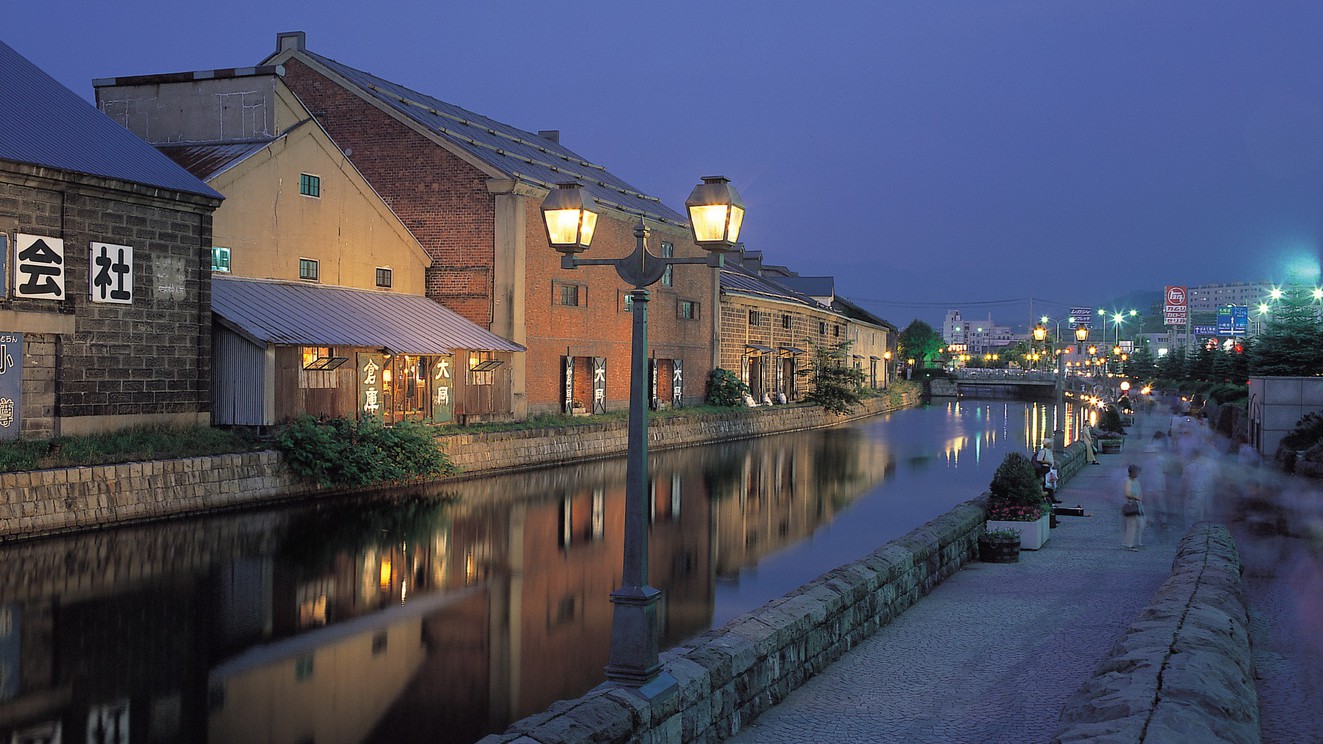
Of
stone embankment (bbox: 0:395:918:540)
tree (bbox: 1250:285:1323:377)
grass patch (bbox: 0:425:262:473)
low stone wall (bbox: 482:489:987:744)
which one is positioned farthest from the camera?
tree (bbox: 1250:285:1323:377)

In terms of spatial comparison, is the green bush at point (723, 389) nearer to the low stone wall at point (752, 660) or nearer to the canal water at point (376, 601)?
the canal water at point (376, 601)

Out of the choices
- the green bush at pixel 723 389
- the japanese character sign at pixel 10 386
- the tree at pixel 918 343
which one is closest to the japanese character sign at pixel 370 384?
the japanese character sign at pixel 10 386

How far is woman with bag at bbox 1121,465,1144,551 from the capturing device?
16781 mm

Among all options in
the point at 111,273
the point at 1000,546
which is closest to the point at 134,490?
the point at 111,273

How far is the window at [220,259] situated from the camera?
2578 centimetres

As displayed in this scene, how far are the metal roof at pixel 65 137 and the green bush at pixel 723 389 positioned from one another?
A: 96.0ft

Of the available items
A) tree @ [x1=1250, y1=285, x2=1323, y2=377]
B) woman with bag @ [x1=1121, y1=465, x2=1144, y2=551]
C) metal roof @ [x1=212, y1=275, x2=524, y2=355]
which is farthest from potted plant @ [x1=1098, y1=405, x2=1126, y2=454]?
woman with bag @ [x1=1121, y1=465, x2=1144, y2=551]

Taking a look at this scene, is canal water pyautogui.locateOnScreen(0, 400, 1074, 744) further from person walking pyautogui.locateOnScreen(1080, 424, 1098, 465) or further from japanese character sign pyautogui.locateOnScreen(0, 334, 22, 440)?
person walking pyautogui.locateOnScreen(1080, 424, 1098, 465)

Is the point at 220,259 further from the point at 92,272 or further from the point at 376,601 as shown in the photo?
the point at 376,601

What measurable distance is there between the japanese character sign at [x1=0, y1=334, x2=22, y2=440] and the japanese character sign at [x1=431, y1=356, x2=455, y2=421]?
11.5 m

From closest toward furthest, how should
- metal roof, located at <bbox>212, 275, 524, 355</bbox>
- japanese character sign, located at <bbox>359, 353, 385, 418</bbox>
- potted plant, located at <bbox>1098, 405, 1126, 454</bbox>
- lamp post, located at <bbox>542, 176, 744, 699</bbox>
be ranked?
lamp post, located at <bbox>542, 176, 744, 699</bbox>, metal roof, located at <bbox>212, 275, 524, 355</bbox>, japanese character sign, located at <bbox>359, 353, 385, 418</bbox>, potted plant, located at <bbox>1098, 405, 1126, 454</bbox>

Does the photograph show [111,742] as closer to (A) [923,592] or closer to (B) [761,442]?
(A) [923,592]

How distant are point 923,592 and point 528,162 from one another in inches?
1128

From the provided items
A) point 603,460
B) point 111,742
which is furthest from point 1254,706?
point 603,460
